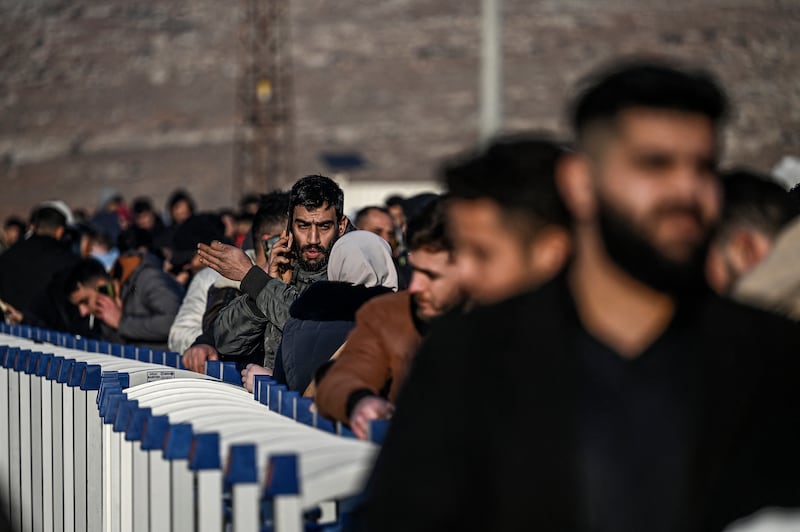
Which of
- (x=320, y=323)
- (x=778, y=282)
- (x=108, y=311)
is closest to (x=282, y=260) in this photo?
(x=320, y=323)

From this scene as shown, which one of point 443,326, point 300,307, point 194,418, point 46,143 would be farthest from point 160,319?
point 46,143

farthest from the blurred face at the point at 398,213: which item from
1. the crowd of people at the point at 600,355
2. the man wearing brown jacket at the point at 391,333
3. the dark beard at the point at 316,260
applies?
the crowd of people at the point at 600,355

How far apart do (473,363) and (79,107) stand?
99700 mm

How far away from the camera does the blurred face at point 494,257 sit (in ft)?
11.2

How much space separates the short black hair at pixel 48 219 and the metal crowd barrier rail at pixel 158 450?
13.6 feet

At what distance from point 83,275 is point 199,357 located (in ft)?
12.2

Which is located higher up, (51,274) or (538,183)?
(538,183)

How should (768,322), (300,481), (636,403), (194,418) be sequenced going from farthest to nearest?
(194,418), (300,481), (768,322), (636,403)

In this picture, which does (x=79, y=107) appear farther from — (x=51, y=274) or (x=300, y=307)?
(x=300, y=307)

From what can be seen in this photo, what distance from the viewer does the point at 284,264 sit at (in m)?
7.53

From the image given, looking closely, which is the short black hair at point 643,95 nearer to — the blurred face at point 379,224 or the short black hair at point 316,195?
the short black hair at point 316,195

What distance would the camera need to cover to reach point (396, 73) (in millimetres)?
100188

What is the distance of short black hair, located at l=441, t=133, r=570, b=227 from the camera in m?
3.44

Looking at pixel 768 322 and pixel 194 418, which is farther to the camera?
pixel 194 418
